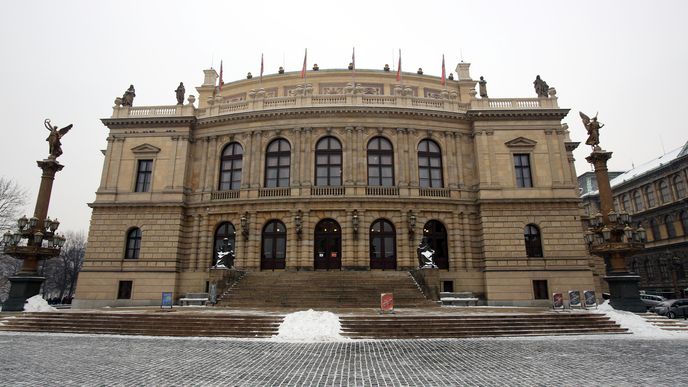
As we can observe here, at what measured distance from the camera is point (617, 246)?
1892cm

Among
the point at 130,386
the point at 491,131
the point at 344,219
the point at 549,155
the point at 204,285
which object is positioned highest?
the point at 491,131

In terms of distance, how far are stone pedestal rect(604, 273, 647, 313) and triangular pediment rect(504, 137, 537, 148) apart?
44.5 ft

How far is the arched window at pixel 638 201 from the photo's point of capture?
53.3 metres

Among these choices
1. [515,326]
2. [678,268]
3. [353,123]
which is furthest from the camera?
[678,268]

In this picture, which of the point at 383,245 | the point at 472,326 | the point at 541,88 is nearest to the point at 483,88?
the point at 541,88

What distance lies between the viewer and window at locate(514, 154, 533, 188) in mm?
29609

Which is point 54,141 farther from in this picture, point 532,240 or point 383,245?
point 532,240

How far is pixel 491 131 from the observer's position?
30.2 m

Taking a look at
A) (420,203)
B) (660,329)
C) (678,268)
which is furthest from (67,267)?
(678,268)

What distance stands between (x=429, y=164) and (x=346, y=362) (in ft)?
74.4

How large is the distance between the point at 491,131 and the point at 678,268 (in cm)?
3489

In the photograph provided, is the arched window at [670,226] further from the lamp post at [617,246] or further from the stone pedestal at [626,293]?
the stone pedestal at [626,293]

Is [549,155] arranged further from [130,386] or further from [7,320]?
[7,320]

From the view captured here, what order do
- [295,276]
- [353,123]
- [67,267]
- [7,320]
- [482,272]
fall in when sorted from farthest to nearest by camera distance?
[67,267], [353,123], [482,272], [295,276], [7,320]
